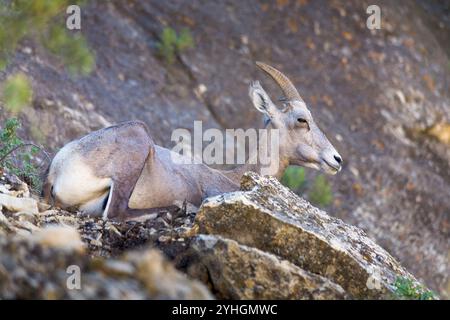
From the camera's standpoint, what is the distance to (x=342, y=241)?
209 inches

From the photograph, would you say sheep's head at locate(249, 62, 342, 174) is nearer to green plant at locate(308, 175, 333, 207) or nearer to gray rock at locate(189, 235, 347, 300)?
green plant at locate(308, 175, 333, 207)

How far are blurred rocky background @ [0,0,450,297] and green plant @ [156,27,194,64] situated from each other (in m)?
0.02

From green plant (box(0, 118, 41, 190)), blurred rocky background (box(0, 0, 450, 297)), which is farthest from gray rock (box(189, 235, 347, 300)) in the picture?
blurred rocky background (box(0, 0, 450, 297))

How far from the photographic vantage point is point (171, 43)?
12.4 m

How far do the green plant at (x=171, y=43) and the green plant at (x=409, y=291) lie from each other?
7.96 m

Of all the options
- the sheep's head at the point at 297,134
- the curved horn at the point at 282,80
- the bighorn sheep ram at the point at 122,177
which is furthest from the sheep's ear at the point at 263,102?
the bighorn sheep ram at the point at 122,177

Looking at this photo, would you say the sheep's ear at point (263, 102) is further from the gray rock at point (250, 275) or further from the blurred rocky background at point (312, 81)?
the gray rock at point (250, 275)

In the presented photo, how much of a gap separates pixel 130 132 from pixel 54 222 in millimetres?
1240

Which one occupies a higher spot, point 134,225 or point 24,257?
point 24,257

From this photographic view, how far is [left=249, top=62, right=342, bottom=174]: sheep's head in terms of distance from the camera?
26.9ft

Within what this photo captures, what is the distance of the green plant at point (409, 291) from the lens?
4625 mm
